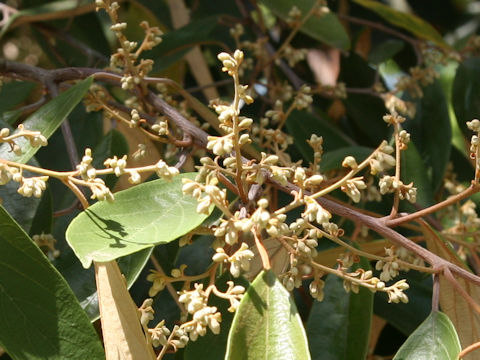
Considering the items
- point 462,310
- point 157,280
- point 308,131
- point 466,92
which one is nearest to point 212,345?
point 157,280

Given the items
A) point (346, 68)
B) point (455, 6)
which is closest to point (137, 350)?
point (346, 68)

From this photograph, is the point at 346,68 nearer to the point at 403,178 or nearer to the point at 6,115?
the point at 403,178

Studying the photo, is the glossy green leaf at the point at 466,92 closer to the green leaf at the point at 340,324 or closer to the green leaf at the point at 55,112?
the green leaf at the point at 340,324

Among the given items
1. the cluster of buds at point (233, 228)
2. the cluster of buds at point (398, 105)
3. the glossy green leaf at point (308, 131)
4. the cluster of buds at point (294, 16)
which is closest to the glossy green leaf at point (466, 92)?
the cluster of buds at point (398, 105)

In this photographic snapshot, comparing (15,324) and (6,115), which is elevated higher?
(6,115)

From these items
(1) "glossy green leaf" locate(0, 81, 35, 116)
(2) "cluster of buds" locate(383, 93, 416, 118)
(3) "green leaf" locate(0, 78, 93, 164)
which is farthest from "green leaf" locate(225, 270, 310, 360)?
(1) "glossy green leaf" locate(0, 81, 35, 116)

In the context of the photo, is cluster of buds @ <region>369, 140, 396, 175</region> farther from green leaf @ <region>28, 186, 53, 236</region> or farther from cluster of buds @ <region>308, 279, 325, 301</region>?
green leaf @ <region>28, 186, 53, 236</region>
